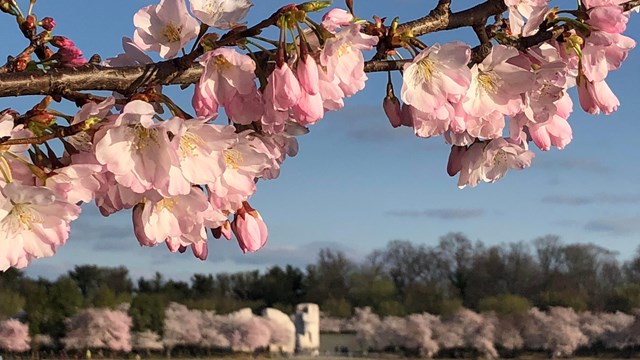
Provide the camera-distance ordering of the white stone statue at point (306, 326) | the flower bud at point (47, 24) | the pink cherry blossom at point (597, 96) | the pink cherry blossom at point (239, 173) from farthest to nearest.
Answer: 1. the white stone statue at point (306, 326)
2. the flower bud at point (47, 24)
3. the pink cherry blossom at point (597, 96)
4. the pink cherry blossom at point (239, 173)

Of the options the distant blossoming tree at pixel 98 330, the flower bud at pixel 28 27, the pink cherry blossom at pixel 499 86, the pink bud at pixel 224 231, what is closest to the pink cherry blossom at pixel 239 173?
the pink bud at pixel 224 231

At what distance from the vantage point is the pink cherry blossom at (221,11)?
2.71ft

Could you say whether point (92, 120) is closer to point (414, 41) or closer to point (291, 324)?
point (414, 41)

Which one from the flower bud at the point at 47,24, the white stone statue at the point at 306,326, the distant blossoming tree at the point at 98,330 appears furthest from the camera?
the white stone statue at the point at 306,326

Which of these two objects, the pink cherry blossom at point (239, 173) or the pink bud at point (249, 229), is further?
the pink bud at point (249, 229)

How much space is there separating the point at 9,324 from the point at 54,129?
92.1 ft

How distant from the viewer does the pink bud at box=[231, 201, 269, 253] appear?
97 centimetres

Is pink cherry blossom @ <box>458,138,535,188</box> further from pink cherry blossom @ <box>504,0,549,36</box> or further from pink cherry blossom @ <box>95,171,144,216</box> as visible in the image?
pink cherry blossom @ <box>95,171,144,216</box>

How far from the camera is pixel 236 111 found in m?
0.83

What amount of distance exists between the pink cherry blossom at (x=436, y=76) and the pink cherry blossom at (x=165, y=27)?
8.8 inches

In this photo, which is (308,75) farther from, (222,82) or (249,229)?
(249,229)

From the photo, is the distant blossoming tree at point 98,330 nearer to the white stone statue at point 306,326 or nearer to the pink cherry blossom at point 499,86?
the white stone statue at point 306,326

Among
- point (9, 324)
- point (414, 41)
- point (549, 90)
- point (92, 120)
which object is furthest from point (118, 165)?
point (9, 324)

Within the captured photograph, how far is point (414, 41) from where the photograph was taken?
34.1 inches
